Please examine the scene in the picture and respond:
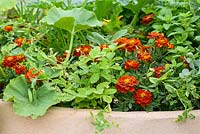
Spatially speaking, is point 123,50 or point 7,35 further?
point 7,35

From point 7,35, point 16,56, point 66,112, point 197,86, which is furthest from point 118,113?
point 7,35

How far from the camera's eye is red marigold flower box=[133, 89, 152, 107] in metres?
1.34

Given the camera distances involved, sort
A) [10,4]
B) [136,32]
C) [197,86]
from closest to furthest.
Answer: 1. [197,86]
2. [10,4]
3. [136,32]

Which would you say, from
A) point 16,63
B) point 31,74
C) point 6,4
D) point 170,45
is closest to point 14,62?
point 16,63

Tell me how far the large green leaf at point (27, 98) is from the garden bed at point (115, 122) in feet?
0.09

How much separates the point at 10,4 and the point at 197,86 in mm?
696

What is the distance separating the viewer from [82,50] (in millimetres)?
1526

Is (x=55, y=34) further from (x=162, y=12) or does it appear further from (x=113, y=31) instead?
(x=162, y=12)

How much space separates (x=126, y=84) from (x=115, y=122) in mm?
118

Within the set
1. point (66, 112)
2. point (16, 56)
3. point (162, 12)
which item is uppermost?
point (162, 12)

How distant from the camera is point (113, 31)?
1.78m

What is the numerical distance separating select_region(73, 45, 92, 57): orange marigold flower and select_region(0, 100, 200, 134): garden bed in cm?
24

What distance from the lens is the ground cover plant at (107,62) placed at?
1346mm

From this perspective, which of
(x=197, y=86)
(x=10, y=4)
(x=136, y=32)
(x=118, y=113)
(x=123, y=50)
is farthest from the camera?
(x=136, y=32)
